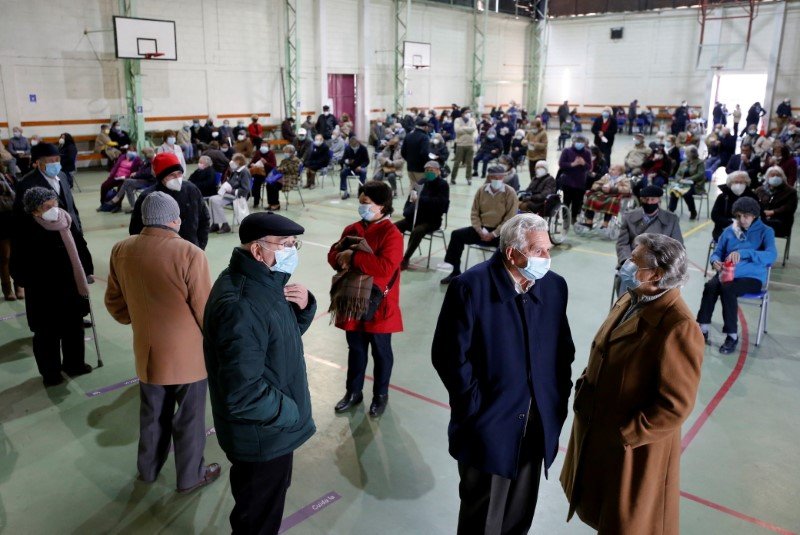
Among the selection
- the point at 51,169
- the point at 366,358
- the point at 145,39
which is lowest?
the point at 366,358

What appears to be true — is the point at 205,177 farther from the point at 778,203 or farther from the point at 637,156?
the point at 778,203

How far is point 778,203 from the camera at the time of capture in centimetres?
779

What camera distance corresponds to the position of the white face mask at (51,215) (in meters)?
4.30

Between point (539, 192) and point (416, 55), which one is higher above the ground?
point (416, 55)

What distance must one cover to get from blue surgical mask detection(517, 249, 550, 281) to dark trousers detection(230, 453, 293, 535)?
1214 millimetres

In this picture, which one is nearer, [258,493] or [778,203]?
[258,493]

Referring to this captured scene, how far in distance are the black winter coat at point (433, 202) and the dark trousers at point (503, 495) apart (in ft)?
17.4

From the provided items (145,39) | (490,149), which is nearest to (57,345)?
(490,149)

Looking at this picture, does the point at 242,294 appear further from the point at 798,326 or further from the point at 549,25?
the point at 549,25

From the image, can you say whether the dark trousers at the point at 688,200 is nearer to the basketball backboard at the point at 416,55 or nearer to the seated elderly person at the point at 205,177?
the seated elderly person at the point at 205,177

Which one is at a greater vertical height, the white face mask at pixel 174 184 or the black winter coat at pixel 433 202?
the white face mask at pixel 174 184

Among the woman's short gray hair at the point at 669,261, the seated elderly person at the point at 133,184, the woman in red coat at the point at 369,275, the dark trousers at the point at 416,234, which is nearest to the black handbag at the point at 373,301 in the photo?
the woman in red coat at the point at 369,275

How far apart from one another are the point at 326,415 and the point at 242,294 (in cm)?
225

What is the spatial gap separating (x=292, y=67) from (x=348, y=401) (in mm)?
18357
